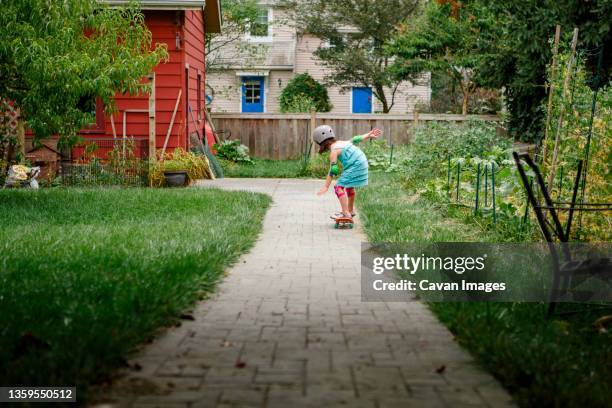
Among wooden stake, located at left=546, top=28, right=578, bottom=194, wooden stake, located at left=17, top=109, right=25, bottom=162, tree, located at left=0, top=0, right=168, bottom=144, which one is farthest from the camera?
wooden stake, located at left=17, top=109, right=25, bottom=162

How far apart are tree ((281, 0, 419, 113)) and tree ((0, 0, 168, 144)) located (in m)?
17.2

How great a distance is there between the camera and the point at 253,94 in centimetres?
3566

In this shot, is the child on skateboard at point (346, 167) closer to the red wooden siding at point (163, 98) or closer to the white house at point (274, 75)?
the red wooden siding at point (163, 98)

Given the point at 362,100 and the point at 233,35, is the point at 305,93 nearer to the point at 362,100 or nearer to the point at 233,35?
the point at 233,35

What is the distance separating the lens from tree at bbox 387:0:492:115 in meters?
26.1

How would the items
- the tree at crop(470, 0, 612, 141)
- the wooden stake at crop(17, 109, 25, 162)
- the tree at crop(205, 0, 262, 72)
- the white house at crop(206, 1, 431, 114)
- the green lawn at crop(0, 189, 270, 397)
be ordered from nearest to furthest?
the green lawn at crop(0, 189, 270, 397), the tree at crop(470, 0, 612, 141), the wooden stake at crop(17, 109, 25, 162), the tree at crop(205, 0, 262, 72), the white house at crop(206, 1, 431, 114)

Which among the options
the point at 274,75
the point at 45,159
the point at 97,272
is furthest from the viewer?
the point at 274,75

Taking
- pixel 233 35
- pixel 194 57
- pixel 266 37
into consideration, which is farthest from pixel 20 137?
pixel 266 37

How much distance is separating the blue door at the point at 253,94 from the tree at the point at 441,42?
29.6 feet

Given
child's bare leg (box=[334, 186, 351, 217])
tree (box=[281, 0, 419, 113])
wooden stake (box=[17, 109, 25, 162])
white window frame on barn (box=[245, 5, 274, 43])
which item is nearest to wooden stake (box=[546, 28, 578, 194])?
child's bare leg (box=[334, 186, 351, 217])

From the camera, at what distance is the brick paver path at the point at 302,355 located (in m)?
3.84

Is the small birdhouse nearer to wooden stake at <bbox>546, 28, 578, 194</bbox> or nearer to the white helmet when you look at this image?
the white helmet

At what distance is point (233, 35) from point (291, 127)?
411 inches

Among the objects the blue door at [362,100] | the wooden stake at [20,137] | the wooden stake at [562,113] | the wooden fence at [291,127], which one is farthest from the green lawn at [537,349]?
the blue door at [362,100]
